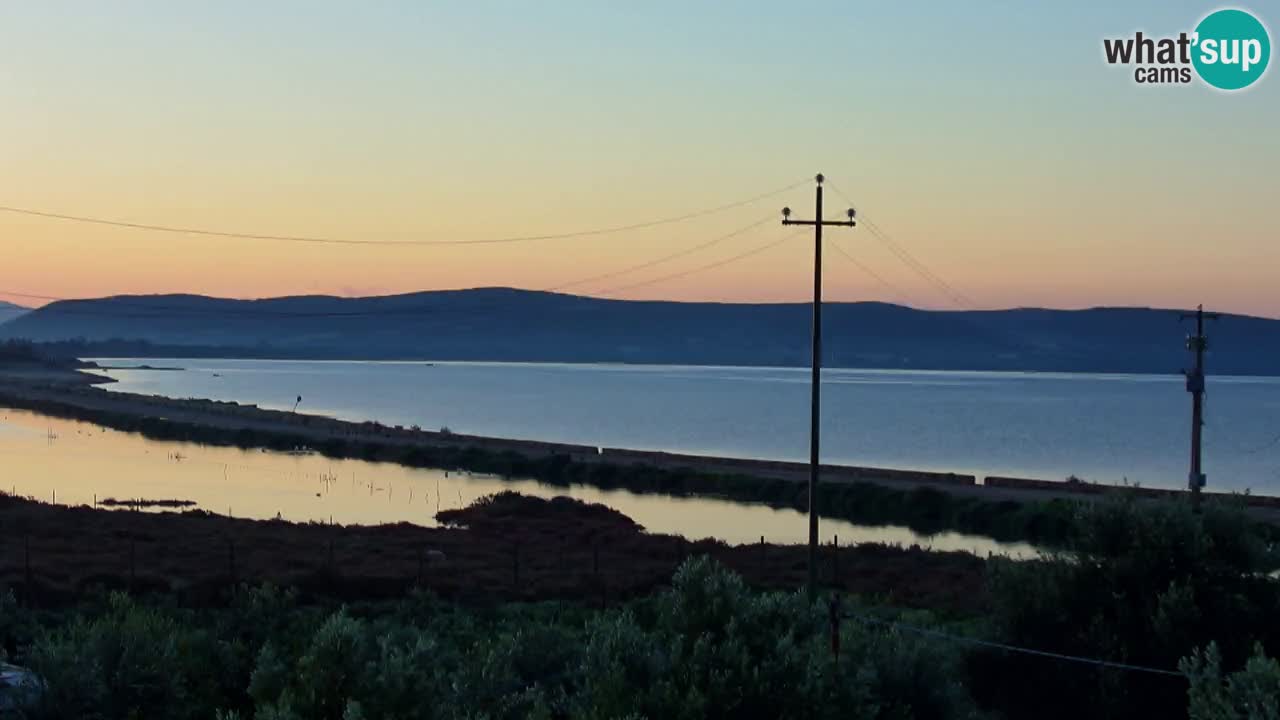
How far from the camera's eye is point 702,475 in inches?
2822

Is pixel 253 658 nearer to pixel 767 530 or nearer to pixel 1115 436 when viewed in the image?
pixel 767 530

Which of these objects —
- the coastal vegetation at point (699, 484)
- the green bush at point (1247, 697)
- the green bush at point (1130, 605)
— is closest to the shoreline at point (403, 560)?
the coastal vegetation at point (699, 484)

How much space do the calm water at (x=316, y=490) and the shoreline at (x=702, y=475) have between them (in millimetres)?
1688

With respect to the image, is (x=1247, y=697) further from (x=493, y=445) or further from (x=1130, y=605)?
(x=493, y=445)

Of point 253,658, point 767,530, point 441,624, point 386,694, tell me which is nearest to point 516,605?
point 441,624

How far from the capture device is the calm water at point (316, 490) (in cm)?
5688

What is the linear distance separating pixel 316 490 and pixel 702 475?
68.0ft

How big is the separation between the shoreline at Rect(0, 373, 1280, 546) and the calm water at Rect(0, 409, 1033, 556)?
1688 millimetres

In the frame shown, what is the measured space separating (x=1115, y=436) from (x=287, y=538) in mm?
104803

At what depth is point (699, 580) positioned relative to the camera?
1313cm

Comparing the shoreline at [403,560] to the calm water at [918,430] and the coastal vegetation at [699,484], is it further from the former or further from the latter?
the calm water at [918,430]

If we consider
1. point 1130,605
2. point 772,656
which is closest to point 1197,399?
point 1130,605

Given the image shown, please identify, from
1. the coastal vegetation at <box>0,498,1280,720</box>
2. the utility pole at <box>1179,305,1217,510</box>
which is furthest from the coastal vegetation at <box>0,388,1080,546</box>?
the coastal vegetation at <box>0,498,1280,720</box>

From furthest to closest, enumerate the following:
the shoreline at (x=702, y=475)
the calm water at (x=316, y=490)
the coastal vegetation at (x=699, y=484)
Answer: the calm water at (x=316, y=490) → the shoreline at (x=702, y=475) → the coastal vegetation at (x=699, y=484)
